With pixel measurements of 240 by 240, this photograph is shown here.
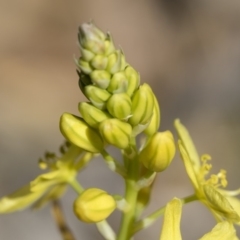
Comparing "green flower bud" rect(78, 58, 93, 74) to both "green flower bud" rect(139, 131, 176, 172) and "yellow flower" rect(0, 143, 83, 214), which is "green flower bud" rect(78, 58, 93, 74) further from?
"yellow flower" rect(0, 143, 83, 214)

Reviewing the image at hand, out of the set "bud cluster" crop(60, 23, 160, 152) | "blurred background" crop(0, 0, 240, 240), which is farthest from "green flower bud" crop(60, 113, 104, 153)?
"blurred background" crop(0, 0, 240, 240)

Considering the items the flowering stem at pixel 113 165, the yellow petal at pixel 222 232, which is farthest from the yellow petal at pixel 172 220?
the flowering stem at pixel 113 165

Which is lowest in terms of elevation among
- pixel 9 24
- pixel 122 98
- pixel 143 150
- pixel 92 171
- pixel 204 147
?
pixel 204 147

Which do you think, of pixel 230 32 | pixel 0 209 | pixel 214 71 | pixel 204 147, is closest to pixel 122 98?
pixel 0 209

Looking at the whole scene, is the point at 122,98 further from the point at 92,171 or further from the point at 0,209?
the point at 92,171

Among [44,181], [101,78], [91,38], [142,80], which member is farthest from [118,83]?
[142,80]

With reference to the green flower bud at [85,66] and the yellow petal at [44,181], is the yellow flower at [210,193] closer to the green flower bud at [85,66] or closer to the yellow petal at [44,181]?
the green flower bud at [85,66]
